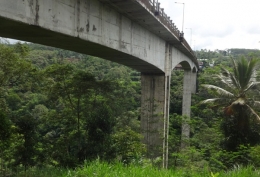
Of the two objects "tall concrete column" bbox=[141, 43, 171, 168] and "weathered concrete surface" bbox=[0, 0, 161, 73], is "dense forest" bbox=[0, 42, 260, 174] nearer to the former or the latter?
"tall concrete column" bbox=[141, 43, 171, 168]

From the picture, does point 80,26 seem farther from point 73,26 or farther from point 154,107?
point 154,107

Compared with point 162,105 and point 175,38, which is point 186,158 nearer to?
point 162,105

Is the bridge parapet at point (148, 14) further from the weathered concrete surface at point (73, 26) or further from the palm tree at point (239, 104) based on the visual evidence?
the palm tree at point (239, 104)

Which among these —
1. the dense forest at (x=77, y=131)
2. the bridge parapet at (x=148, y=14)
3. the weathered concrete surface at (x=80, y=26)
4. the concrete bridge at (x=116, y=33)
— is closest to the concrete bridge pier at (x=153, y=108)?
the concrete bridge at (x=116, y=33)

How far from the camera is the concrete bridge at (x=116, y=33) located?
195 inches

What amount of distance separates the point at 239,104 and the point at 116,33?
6.62 meters

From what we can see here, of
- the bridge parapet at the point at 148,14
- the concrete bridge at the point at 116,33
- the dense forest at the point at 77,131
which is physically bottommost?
the dense forest at the point at 77,131

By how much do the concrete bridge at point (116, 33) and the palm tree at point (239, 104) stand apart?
2.99 metres

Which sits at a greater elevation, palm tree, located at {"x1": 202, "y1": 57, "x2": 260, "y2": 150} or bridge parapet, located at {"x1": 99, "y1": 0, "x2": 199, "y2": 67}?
bridge parapet, located at {"x1": 99, "y1": 0, "x2": 199, "y2": 67}

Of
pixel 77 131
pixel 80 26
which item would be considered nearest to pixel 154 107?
pixel 77 131

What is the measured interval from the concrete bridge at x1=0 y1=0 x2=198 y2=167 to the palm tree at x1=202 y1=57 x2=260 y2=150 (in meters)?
2.99

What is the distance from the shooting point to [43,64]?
39.0 m

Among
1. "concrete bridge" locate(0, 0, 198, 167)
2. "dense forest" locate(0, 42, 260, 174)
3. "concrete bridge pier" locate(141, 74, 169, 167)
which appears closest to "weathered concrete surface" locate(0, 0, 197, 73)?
"concrete bridge" locate(0, 0, 198, 167)

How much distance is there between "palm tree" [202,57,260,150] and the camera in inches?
469
